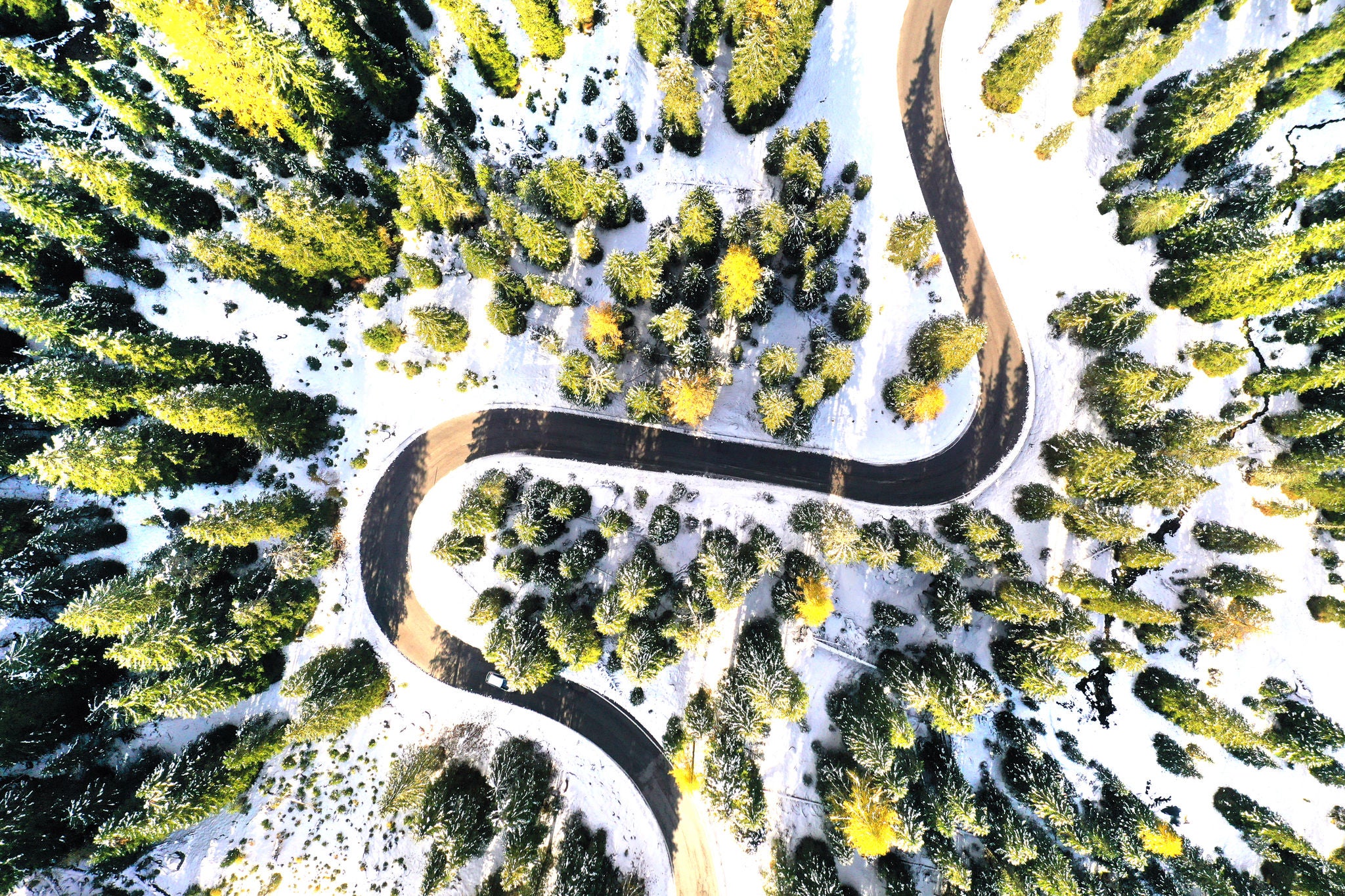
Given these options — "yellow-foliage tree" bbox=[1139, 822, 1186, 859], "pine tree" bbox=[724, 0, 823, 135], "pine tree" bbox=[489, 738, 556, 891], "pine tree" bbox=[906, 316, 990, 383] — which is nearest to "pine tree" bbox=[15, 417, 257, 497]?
"pine tree" bbox=[489, 738, 556, 891]

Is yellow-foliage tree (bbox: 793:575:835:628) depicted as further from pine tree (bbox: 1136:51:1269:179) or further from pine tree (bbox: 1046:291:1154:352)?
pine tree (bbox: 1136:51:1269:179)

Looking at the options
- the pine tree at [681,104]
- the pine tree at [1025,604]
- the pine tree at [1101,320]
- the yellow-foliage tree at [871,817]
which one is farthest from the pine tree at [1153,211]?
the yellow-foliage tree at [871,817]

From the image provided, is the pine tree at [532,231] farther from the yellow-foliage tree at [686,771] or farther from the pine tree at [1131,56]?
the pine tree at [1131,56]

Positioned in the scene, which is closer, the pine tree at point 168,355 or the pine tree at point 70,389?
the pine tree at point 70,389

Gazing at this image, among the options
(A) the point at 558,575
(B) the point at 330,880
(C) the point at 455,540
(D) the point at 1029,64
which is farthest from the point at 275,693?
(D) the point at 1029,64

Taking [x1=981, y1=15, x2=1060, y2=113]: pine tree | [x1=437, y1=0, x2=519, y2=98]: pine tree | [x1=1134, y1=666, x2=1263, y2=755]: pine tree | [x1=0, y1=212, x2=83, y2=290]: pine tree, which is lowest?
[x1=0, y1=212, x2=83, y2=290]: pine tree

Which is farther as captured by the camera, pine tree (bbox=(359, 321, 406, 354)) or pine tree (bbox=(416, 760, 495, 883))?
pine tree (bbox=(359, 321, 406, 354))
